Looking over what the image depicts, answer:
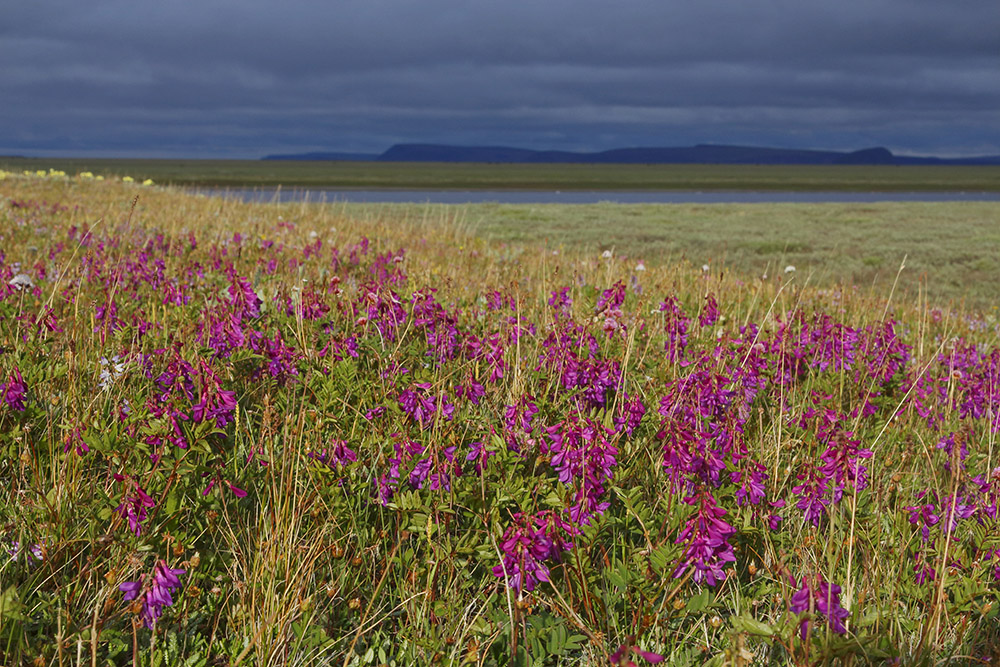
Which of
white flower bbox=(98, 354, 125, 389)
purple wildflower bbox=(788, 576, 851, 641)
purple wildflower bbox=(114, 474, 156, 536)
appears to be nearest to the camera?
purple wildflower bbox=(788, 576, 851, 641)

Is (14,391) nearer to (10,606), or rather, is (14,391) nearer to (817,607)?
(10,606)

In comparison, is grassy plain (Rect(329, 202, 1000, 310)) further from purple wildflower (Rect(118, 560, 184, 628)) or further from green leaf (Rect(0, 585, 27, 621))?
green leaf (Rect(0, 585, 27, 621))

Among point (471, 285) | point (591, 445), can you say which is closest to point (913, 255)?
point (471, 285)

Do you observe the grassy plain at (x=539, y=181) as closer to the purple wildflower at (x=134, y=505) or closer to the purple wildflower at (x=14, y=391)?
the purple wildflower at (x=14, y=391)

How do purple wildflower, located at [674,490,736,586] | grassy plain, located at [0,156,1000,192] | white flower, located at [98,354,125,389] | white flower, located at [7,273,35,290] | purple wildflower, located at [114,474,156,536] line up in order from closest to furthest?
purple wildflower, located at [674,490,736,586], purple wildflower, located at [114,474,156,536], white flower, located at [98,354,125,389], white flower, located at [7,273,35,290], grassy plain, located at [0,156,1000,192]

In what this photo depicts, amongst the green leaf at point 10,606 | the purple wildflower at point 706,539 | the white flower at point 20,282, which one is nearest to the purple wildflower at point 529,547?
the purple wildflower at point 706,539

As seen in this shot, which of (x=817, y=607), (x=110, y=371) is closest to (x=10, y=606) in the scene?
(x=110, y=371)

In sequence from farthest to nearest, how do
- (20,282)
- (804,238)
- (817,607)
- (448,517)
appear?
(804,238)
(20,282)
(448,517)
(817,607)

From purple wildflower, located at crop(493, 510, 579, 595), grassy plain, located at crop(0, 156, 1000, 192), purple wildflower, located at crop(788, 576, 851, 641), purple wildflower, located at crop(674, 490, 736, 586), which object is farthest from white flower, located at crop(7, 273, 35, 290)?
grassy plain, located at crop(0, 156, 1000, 192)

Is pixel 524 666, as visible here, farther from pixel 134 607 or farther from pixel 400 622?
pixel 134 607

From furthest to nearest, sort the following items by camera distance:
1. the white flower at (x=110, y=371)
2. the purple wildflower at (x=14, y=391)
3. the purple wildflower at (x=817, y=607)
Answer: the white flower at (x=110, y=371) < the purple wildflower at (x=14, y=391) < the purple wildflower at (x=817, y=607)

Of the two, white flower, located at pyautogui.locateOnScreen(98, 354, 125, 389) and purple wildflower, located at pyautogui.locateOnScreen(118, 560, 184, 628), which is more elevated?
white flower, located at pyautogui.locateOnScreen(98, 354, 125, 389)

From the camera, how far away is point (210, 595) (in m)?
2.50

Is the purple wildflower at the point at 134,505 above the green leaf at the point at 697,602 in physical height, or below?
above
